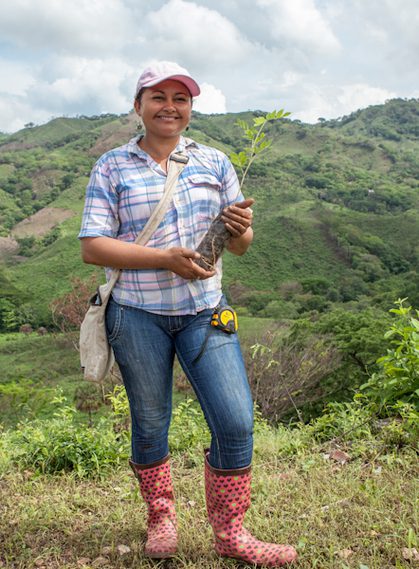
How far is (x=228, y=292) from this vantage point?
4400 centimetres

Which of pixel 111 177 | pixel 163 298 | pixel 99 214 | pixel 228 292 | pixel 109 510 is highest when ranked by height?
pixel 111 177

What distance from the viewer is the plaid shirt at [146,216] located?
5.51ft

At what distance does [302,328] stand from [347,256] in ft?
110

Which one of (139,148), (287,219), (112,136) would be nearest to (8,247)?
(287,219)

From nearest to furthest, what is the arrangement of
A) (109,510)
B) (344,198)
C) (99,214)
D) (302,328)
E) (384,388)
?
1. (99,214)
2. (109,510)
3. (384,388)
4. (302,328)
5. (344,198)

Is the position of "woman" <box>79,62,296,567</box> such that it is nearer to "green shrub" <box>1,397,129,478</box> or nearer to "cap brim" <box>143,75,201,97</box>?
"cap brim" <box>143,75,201,97</box>

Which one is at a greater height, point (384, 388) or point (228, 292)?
point (384, 388)

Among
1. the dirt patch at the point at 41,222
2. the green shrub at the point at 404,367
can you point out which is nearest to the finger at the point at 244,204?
the green shrub at the point at 404,367

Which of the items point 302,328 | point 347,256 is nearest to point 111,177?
point 302,328

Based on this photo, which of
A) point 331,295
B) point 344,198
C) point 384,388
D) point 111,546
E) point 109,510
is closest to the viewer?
point 111,546

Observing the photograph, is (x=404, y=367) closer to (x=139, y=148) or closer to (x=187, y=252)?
(x=187, y=252)

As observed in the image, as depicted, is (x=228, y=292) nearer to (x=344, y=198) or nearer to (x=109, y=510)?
(x=344, y=198)

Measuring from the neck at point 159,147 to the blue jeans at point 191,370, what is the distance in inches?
19.2

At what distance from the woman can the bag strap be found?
0.07ft
